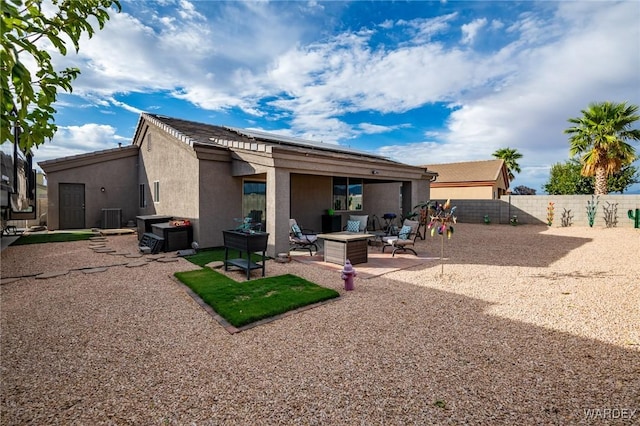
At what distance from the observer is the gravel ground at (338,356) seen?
2533 millimetres

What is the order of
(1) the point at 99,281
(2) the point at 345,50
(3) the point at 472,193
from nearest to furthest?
(1) the point at 99,281
(2) the point at 345,50
(3) the point at 472,193

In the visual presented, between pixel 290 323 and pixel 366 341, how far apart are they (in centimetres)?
114

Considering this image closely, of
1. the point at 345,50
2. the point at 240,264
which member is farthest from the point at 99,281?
the point at 345,50

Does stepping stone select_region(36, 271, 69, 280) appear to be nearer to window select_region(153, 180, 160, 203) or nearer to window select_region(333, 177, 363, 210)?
window select_region(153, 180, 160, 203)

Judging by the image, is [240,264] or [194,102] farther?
[194,102]

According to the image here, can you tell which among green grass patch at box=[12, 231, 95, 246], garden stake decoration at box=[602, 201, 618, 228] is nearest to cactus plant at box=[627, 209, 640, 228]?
garden stake decoration at box=[602, 201, 618, 228]

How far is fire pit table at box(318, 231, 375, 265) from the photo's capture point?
A: 7.57 meters

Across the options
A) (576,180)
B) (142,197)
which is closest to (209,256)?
(142,197)

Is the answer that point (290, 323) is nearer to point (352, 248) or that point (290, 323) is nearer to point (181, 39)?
point (352, 248)

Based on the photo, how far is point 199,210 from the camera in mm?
9227

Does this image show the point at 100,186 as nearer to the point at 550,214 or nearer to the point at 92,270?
the point at 92,270

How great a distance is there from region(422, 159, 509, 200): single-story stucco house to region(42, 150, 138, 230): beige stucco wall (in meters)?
22.1

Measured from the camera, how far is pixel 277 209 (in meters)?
→ 8.20

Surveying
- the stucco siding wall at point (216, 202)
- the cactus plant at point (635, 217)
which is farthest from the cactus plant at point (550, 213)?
the stucco siding wall at point (216, 202)
